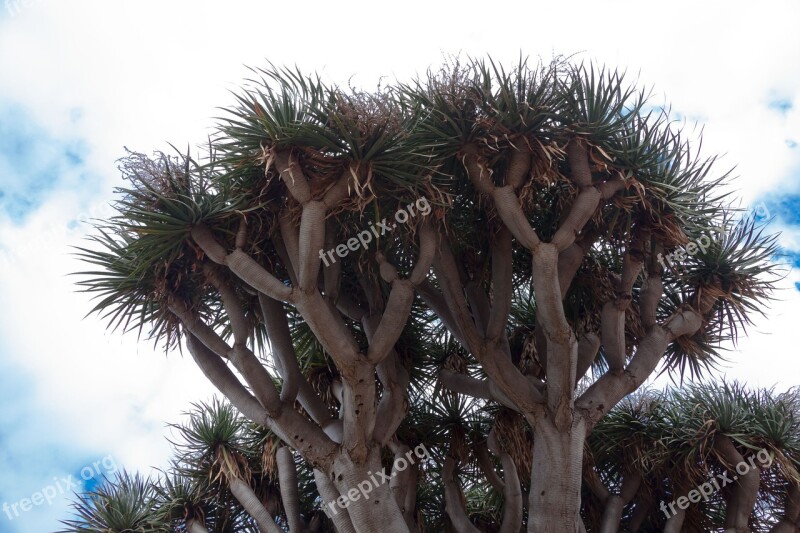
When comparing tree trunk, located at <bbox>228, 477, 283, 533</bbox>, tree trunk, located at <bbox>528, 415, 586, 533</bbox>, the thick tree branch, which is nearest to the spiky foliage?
tree trunk, located at <bbox>528, 415, 586, 533</bbox>

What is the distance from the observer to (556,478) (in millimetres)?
5762

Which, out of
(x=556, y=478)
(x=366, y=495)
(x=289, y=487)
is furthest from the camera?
(x=289, y=487)

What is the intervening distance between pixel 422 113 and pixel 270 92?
1.17 meters

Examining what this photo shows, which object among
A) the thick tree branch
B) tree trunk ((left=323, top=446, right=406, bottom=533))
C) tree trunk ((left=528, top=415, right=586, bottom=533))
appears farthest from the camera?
the thick tree branch

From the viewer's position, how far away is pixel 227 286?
6109 millimetres

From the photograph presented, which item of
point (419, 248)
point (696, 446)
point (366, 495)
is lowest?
point (696, 446)

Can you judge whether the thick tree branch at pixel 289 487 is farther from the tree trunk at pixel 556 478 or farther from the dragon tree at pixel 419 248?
the tree trunk at pixel 556 478

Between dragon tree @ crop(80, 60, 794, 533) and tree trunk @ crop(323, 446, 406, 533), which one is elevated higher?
dragon tree @ crop(80, 60, 794, 533)

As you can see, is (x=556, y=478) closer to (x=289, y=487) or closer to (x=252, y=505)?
(x=289, y=487)

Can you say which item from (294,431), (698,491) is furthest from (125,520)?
(698,491)

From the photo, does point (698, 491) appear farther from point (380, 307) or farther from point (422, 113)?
point (422, 113)

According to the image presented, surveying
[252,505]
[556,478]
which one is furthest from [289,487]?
[556,478]

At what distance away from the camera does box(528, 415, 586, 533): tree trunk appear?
5.68 metres

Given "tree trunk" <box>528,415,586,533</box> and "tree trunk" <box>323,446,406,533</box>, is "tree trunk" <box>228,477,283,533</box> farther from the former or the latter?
"tree trunk" <box>528,415,586,533</box>
